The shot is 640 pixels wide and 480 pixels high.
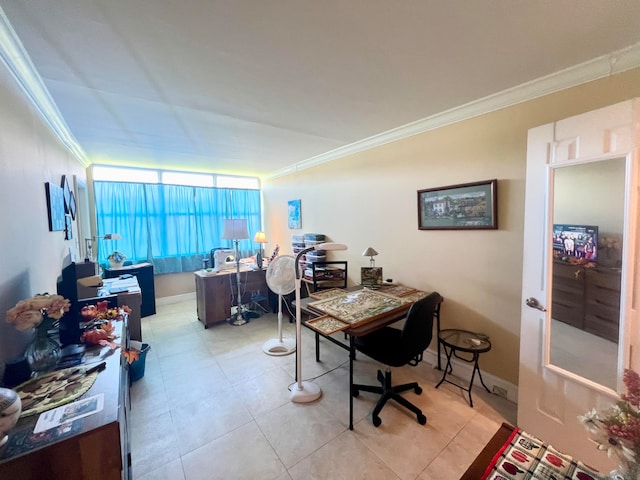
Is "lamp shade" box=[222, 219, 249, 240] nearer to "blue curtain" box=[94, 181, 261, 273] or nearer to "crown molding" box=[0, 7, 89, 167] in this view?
"blue curtain" box=[94, 181, 261, 273]

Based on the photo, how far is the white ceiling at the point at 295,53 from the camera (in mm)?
1142

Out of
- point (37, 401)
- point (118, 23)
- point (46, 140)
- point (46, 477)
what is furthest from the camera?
point (46, 140)

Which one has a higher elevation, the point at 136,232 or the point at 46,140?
the point at 46,140

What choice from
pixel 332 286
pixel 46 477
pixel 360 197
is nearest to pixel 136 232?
pixel 332 286

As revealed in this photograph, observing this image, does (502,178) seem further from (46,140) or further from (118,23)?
(46,140)

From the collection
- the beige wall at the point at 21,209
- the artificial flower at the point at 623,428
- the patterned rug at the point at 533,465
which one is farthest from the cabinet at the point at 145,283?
the artificial flower at the point at 623,428

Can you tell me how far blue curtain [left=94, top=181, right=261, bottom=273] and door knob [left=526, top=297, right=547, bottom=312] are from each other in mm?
4732

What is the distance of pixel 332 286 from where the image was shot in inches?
128

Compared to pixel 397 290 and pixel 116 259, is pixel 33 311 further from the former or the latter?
pixel 116 259

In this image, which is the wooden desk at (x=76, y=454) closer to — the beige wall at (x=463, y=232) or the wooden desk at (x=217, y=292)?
the beige wall at (x=463, y=232)

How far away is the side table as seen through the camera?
1.98m

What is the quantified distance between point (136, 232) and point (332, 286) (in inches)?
139

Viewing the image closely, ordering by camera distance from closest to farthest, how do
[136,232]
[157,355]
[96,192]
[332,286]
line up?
[157,355], [332,286], [96,192], [136,232]

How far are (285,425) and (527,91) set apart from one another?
3.04 metres
